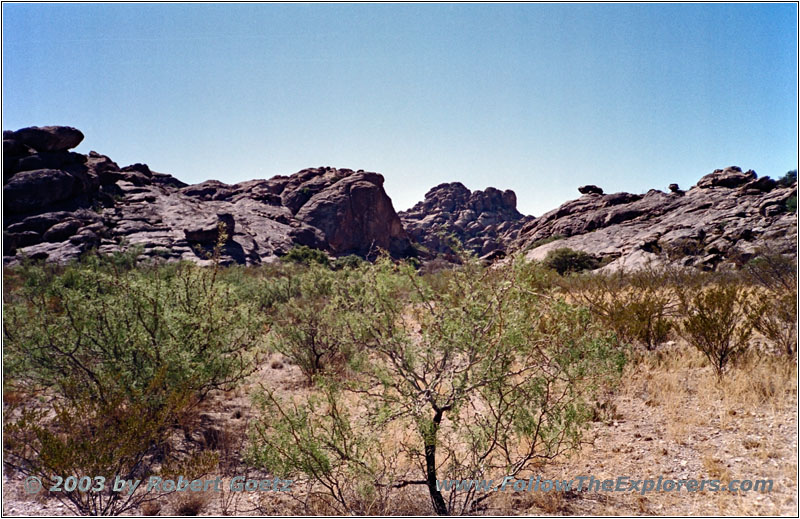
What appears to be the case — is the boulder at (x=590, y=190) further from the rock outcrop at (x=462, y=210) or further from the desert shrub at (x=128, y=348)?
the desert shrub at (x=128, y=348)

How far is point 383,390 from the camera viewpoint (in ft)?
13.8

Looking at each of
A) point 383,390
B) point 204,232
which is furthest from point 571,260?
point 204,232

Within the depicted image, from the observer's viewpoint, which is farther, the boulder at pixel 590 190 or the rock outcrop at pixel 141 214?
the boulder at pixel 590 190

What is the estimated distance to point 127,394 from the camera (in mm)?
4422

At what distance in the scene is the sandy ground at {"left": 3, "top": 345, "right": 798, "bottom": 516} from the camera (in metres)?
3.49

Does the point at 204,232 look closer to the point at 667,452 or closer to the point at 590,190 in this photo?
the point at 667,452

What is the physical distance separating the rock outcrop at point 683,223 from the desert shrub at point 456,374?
49.3 ft

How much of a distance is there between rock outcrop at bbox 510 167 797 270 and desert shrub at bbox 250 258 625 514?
15036 mm

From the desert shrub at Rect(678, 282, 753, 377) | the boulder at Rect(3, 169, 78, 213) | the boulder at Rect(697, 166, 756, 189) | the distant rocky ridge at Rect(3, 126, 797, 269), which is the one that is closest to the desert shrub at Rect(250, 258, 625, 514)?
the desert shrub at Rect(678, 282, 753, 377)

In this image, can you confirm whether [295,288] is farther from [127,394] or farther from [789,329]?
[789,329]

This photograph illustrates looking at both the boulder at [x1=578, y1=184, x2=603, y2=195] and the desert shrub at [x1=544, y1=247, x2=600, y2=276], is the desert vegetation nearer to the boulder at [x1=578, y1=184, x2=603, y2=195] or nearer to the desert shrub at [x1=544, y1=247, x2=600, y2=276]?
the desert shrub at [x1=544, y1=247, x2=600, y2=276]

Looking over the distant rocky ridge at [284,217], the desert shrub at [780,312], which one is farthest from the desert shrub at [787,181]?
the desert shrub at [780,312]

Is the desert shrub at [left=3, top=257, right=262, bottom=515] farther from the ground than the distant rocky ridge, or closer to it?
closer to it

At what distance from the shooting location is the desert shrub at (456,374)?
3195 millimetres
